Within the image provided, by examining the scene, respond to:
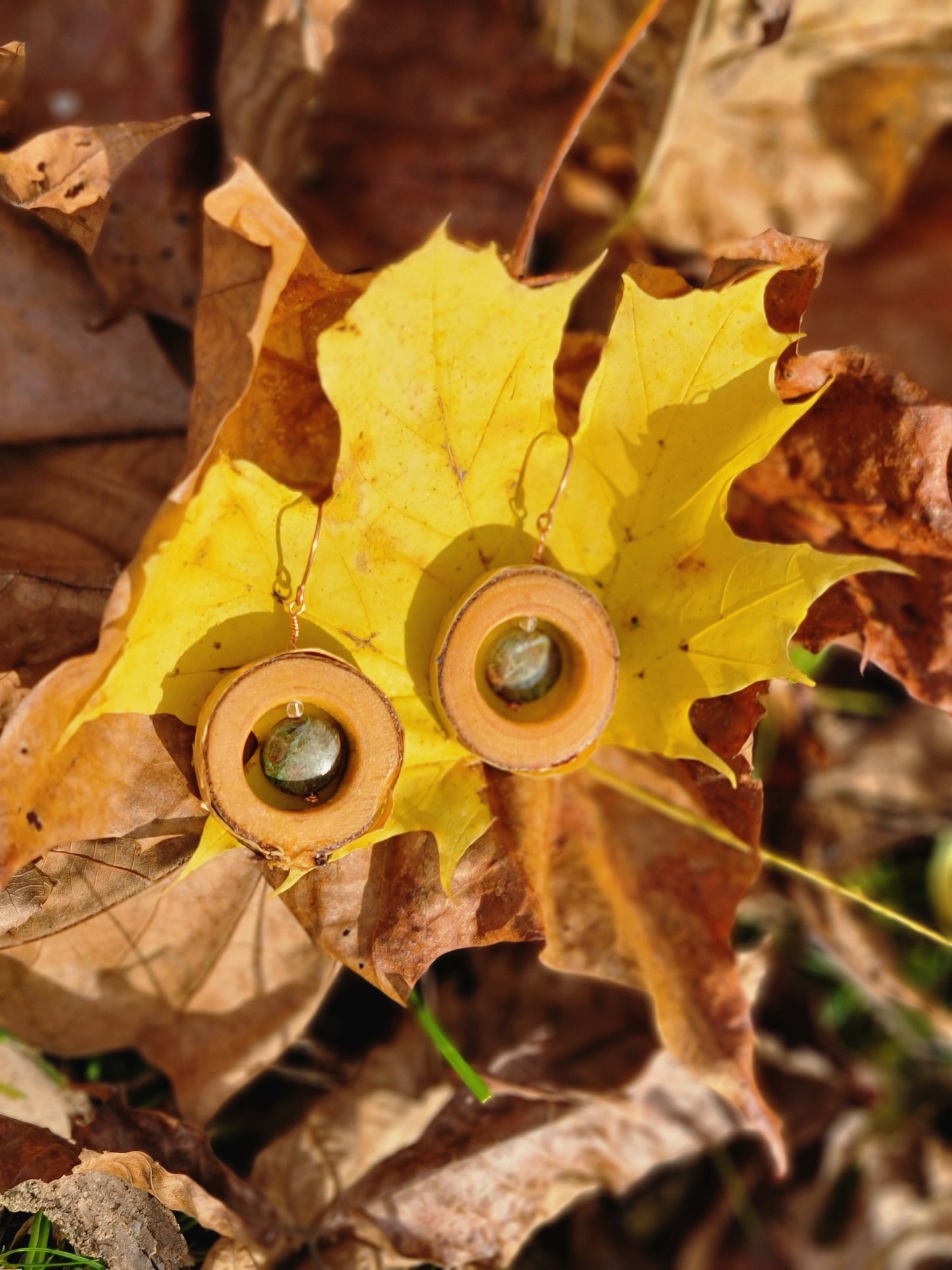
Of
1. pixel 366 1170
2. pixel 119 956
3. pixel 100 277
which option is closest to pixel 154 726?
pixel 119 956

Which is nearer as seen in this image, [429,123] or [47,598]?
[47,598]

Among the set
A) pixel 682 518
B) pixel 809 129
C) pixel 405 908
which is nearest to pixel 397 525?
pixel 682 518

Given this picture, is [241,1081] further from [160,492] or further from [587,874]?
[160,492]

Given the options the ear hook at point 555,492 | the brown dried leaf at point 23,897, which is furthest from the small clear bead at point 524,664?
the brown dried leaf at point 23,897

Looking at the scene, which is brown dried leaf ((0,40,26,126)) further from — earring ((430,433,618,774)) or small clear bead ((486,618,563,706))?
small clear bead ((486,618,563,706))

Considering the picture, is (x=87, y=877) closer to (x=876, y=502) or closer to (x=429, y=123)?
(x=876, y=502)

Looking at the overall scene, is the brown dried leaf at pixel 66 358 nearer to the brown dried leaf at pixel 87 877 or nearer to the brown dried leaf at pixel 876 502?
the brown dried leaf at pixel 87 877

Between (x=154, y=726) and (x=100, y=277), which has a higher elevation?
(x=100, y=277)
